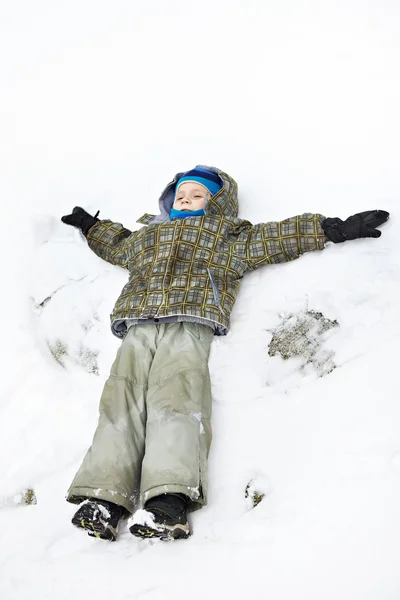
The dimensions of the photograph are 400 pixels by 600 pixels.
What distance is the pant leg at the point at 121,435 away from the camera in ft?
6.30

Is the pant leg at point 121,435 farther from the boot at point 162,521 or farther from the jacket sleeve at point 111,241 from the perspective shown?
the jacket sleeve at point 111,241

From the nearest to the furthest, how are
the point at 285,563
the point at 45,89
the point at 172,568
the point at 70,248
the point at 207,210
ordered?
1. the point at 285,563
2. the point at 172,568
3. the point at 207,210
4. the point at 70,248
5. the point at 45,89

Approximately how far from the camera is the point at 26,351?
2.69 meters

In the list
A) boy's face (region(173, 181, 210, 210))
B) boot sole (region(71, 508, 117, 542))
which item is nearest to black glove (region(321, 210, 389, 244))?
boy's face (region(173, 181, 210, 210))

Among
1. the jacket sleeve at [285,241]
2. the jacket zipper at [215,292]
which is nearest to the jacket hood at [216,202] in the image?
the jacket sleeve at [285,241]

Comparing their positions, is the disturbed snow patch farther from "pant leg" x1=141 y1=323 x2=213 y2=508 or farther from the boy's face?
the boy's face

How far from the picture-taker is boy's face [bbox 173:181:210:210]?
293 centimetres

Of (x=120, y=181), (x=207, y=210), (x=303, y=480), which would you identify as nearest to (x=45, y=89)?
(x=120, y=181)

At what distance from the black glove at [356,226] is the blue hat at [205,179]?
810 millimetres

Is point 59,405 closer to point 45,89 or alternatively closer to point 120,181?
point 120,181

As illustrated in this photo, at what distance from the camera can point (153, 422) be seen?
2072 millimetres

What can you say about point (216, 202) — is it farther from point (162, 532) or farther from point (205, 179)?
point (162, 532)

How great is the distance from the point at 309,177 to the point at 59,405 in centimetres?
207

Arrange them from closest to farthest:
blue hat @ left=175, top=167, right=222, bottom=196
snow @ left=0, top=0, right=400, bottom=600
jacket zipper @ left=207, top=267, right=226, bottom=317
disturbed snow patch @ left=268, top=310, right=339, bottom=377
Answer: snow @ left=0, top=0, right=400, bottom=600
disturbed snow patch @ left=268, top=310, right=339, bottom=377
jacket zipper @ left=207, top=267, right=226, bottom=317
blue hat @ left=175, top=167, right=222, bottom=196
